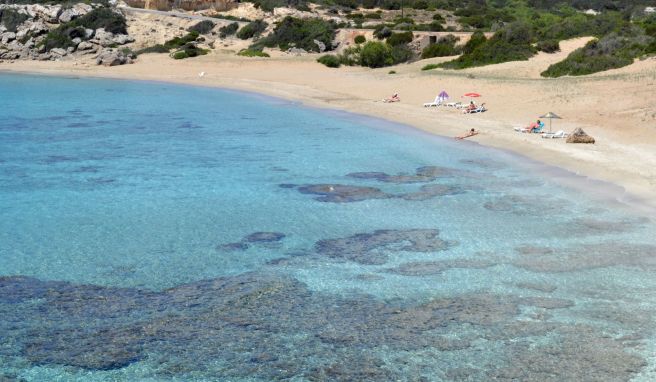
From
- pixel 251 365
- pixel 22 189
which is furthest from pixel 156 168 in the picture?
pixel 251 365

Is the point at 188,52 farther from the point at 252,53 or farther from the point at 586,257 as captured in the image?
the point at 586,257

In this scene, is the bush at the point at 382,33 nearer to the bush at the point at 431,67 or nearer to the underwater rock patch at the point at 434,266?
the bush at the point at 431,67

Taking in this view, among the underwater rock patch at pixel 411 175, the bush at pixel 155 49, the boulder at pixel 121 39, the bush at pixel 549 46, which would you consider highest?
the bush at pixel 549 46

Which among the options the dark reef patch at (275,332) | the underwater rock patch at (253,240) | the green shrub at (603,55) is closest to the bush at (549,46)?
the green shrub at (603,55)

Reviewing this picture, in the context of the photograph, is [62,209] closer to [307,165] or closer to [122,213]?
[122,213]

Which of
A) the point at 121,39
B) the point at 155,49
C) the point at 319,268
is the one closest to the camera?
the point at 319,268

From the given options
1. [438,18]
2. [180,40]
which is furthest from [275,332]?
[438,18]

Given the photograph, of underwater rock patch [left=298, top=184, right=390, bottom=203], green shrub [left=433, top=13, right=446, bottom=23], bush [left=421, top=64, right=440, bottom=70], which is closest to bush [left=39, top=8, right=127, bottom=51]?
green shrub [left=433, top=13, right=446, bottom=23]
